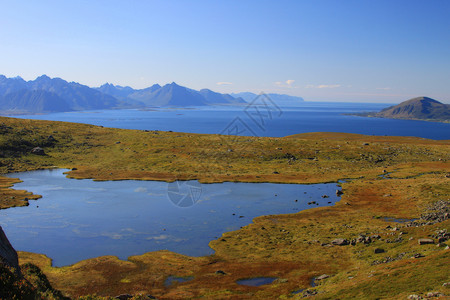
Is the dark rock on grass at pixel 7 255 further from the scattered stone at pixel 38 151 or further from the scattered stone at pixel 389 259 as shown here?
the scattered stone at pixel 38 151

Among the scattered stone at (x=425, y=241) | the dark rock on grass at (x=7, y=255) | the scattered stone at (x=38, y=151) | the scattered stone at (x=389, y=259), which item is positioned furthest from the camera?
the scattered stone at (x=38, y=151)

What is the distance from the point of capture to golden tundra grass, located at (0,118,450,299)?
33656 millimetres

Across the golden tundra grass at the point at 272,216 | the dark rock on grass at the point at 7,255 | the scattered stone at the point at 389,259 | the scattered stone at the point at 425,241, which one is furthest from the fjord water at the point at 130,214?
the scattered stone at the point at 425,241

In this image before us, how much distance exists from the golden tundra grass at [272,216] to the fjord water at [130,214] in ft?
11.1

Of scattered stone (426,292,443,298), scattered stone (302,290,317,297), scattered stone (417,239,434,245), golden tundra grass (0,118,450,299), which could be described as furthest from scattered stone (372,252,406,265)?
scattered stone (426,292,443,298)

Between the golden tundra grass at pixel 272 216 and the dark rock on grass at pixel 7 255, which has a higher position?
the dark rock on grass at pixel 7 255

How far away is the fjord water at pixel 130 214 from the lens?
47938 mm

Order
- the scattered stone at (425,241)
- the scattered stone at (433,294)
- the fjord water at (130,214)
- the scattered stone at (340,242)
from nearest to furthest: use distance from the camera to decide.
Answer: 1. the scattered stone at (433,294)
2. the scattered stone at (425,241)
3. the scattered stone at (340,242)
4. the fjord water at (130,214)

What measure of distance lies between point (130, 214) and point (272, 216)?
2571 cm

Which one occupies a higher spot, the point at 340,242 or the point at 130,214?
the point at 340,242

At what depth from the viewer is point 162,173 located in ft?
315

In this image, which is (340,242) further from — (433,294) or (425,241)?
(433,294)

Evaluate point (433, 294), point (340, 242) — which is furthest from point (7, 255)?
point (340, 242)

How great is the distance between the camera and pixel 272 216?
198 feet
